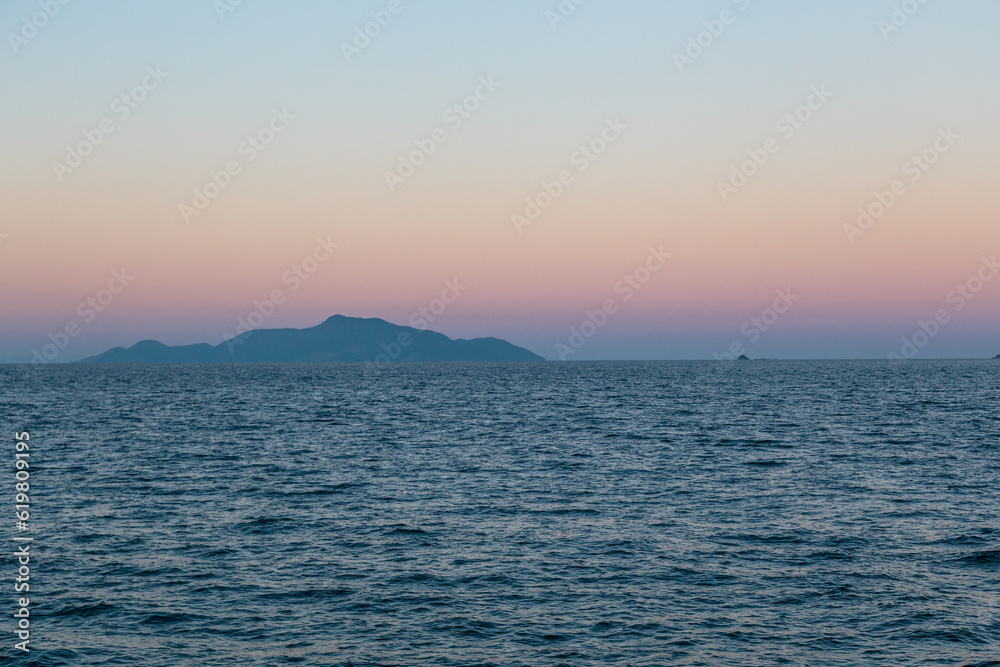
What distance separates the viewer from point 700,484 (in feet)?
133

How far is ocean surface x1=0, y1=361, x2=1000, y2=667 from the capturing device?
1952cm

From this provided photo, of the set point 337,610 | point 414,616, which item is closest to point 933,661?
point 414,616

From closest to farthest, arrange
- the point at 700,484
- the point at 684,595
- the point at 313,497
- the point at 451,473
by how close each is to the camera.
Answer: the point at 684,595 → the point at 313,497 → the point at 700,484 → the point at 451,473

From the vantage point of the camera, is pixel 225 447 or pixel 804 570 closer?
pixel 804 570

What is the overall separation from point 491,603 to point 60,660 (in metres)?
10.6

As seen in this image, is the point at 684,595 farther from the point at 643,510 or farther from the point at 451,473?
the point at 451,473

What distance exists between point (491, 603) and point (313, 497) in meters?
17.1

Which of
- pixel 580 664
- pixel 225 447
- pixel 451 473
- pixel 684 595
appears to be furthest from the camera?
pixel 225 447

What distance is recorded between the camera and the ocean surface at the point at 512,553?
19.5 metres

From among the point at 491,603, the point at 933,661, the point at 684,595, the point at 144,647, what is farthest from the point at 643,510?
the point at 144,647

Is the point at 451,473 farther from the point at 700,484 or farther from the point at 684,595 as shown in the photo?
the point at 684,595

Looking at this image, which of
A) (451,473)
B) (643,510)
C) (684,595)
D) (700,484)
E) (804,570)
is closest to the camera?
(684,595)

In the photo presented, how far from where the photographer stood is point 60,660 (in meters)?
18.5

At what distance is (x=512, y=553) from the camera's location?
27.2 meters
